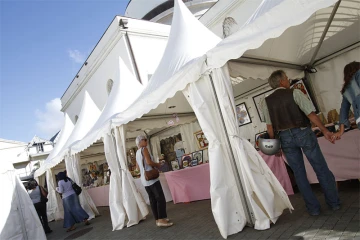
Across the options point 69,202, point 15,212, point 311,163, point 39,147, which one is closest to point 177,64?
point 311,163

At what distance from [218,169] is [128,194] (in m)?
3.17

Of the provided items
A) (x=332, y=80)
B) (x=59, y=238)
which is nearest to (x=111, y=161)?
(x=59, y=238)

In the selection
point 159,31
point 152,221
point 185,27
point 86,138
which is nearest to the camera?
point 185,27

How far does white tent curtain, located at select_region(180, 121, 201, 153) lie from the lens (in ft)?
31.4

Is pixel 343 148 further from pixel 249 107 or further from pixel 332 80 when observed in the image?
pixel 249 107

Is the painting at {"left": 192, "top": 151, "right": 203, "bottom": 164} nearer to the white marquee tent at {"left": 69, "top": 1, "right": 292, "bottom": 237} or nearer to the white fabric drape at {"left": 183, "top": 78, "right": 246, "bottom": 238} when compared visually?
the white marquee tent at {"left": 69, "top": 1, "right": 292, "bottom": 237}

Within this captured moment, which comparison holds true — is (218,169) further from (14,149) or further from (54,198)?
(14,149)

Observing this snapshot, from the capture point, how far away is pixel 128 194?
5879 mm

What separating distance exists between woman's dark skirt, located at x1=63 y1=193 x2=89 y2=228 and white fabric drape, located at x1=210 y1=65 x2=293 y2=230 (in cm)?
590

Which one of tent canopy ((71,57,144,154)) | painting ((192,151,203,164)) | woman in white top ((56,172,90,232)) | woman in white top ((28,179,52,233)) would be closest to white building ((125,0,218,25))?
tent canopy ((71,57,144,154))

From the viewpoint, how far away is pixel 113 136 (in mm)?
6203

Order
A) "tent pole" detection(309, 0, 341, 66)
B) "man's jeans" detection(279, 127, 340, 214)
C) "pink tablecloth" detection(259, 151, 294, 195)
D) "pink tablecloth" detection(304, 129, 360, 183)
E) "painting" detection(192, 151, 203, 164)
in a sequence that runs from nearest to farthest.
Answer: "man's jeans" detection(279, 127, 340, 214)
"tent pole" detection(309, 0, 341, 66)
"pink tablecloth" detection(304, 129, 360, 183)
"pink tablecloth" detection(259, 151, 294, 195)
"painting" detection(192, 151, 203, 164)

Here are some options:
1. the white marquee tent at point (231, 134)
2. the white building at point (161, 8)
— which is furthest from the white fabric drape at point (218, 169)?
the white building at point (161, 8)

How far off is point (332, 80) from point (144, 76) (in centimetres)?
896
